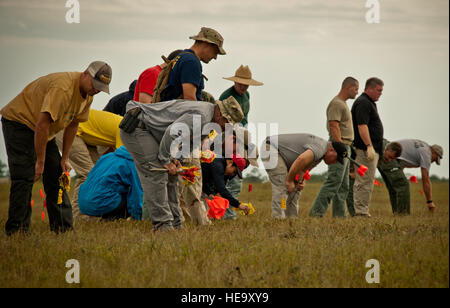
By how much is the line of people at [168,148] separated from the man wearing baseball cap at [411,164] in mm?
20

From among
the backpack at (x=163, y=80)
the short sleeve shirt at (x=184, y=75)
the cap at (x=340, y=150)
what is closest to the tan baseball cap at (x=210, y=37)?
the short sleeve shirt at (x=184, y=75)

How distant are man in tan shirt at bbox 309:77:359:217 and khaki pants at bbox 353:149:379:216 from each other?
13.1 inches

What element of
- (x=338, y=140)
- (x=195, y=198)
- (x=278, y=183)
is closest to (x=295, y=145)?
(x=278, y=183)

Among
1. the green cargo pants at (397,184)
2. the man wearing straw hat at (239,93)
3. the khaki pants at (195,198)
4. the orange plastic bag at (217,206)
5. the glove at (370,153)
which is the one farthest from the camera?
the green cargo pants at (397,184)

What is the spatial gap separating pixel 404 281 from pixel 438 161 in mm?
7229

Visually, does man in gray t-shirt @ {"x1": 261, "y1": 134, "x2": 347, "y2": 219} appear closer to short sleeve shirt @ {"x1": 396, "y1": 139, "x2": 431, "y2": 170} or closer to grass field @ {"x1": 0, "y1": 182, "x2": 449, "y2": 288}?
grass field @ {"x1": 0, "y1": 182, "x2": 449, "y2": 288}

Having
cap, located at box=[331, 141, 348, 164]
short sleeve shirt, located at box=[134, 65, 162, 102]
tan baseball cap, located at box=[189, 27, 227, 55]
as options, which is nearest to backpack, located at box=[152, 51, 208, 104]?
tan baseball cap, located at box=[189, 27, 227, 55]

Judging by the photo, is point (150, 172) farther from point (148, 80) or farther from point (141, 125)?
point (148, 80)

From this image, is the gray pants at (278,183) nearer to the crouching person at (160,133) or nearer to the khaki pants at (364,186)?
the khaki pants at (364,186)

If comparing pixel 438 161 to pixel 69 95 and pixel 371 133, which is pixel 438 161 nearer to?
pixel 371 133

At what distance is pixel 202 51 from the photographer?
645 centimetres

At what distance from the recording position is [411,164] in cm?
1052

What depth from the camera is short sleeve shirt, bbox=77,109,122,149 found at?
8047 mm

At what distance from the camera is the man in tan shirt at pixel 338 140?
8797 mm
